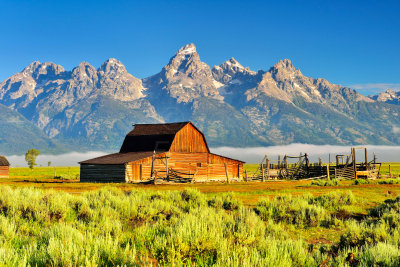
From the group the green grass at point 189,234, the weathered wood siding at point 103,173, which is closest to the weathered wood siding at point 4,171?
the weathered wood siding at point 103,173

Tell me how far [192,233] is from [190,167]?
42.9 m

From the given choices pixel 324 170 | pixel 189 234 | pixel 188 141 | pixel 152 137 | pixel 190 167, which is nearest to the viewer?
pixel 189 234

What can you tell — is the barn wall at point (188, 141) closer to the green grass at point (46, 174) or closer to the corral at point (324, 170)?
the corral at point (324, 170)

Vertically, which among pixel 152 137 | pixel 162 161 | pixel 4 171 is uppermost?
pixel 152 137

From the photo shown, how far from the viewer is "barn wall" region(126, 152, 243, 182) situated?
43.9 m

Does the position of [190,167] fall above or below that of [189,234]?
below

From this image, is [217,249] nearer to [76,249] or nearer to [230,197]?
[76,249]

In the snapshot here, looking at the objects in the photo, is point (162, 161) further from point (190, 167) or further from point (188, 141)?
point (188, 141)

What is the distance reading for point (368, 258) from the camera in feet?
22.0

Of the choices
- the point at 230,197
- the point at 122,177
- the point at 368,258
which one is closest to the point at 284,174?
the point at 122,177

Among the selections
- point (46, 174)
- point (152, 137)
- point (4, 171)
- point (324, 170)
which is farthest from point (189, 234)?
point (46, 174)

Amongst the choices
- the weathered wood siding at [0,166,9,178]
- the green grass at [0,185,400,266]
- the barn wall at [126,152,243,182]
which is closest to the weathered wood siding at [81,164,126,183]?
the barn wall at [126,152,243,182]

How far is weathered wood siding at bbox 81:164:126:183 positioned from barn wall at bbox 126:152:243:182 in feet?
3.81

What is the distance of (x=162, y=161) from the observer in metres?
46.5
